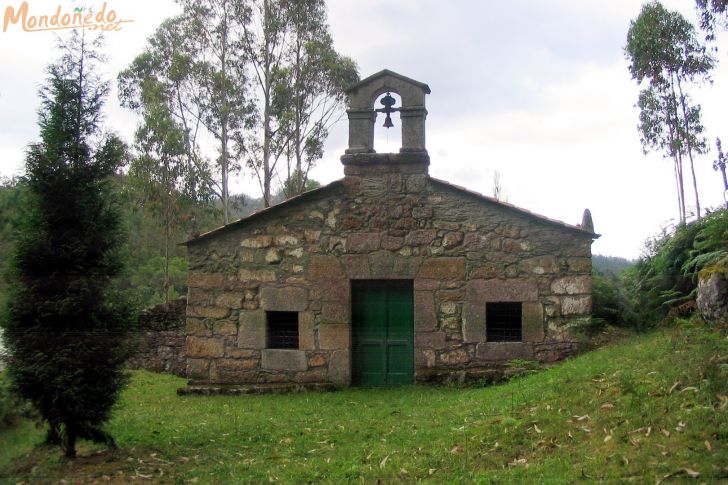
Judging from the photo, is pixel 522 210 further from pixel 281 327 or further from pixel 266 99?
pixel 266 99

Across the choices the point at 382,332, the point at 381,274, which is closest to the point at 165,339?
the point at 382,332

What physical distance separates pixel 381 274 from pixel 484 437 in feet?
16.2

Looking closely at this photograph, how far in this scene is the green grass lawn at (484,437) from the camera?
217 inches

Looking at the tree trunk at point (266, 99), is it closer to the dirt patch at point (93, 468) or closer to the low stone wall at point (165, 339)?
the low stone wall at point (165, 339)

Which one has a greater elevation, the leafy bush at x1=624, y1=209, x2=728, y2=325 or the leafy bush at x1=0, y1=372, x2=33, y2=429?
the leafy bush at x1=624, y1=209, x2=728, y2=325

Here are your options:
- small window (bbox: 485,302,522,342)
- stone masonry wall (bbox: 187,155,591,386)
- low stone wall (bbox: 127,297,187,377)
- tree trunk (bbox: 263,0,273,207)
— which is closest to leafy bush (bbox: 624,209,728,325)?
stone masonry wall (bbox: 187,155,591,386)

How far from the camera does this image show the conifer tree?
668 centimetres

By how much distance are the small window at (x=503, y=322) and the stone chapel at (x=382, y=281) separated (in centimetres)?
2

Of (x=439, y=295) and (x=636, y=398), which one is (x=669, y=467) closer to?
(x=636, y=398)

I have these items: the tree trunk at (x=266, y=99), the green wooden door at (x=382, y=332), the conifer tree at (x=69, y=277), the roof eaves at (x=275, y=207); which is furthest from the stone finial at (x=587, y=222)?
the tree trunk at (x=266, y=99)

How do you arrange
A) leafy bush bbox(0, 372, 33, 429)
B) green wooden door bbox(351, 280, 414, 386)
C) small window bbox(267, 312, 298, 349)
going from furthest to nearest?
small window bbox(267, 312, 298, 349)
green wooden door bbox(351, 280, 414, 386)
leafy bush bbox(0, 372, 33, 429)

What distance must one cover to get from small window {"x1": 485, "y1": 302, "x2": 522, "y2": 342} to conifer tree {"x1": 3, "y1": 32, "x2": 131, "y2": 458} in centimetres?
606

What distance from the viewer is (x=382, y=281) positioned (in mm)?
11523

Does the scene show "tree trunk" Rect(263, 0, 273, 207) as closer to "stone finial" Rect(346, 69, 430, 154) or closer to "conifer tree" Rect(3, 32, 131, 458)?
"stone finial" Rect(346, 69, 430, 154)
